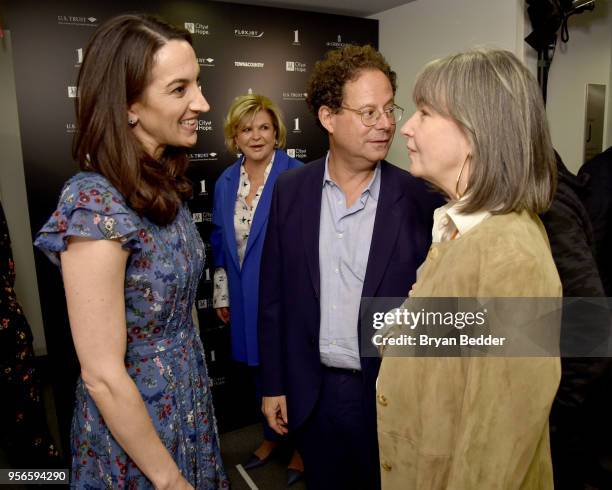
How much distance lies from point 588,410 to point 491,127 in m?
0.79

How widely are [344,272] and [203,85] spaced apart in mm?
2193

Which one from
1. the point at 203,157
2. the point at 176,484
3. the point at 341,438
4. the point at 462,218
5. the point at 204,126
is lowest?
the point at 341,438

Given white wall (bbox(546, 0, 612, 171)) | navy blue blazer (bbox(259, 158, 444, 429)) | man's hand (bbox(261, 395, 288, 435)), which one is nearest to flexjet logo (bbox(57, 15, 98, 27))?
navy blue blazer (bbox(259, 158, 444, 429))

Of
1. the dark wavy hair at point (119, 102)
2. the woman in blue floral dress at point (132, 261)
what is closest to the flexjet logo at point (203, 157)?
the woman in blue floral dress at point (132, 261)

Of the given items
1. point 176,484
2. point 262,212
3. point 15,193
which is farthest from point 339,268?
point 15,193

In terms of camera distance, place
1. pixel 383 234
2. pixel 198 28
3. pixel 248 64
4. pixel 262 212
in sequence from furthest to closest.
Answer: pixel 248 64 → pixel 198 28 → pixel 262 212 → pixel 383 234

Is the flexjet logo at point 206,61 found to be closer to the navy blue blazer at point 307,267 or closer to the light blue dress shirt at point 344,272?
the navy blue blazer at point 307,267

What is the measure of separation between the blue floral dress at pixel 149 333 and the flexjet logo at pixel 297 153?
2468mm

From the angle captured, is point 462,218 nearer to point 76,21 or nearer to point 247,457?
point 247,457

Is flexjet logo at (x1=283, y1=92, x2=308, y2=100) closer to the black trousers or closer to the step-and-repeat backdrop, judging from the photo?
the step-and-repeat backdrop

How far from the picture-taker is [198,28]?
3213 mm

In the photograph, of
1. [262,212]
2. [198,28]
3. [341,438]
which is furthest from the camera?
[198,28]

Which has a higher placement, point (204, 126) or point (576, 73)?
point (576, 73)

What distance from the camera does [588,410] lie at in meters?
1.23
